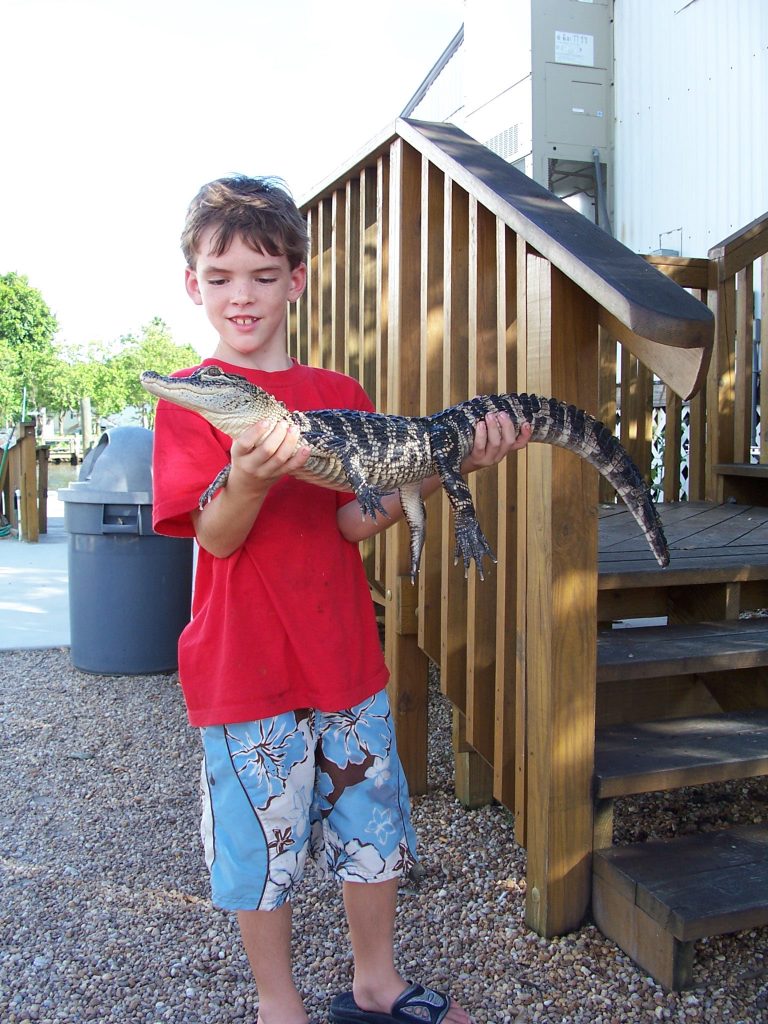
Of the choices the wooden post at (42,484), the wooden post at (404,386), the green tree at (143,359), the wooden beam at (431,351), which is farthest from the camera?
the green tree at (143,359)

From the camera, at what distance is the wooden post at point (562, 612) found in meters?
2.24

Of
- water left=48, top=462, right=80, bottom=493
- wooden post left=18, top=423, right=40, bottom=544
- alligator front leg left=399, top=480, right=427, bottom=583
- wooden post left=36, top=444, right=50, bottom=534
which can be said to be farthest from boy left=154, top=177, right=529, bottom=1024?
water left=48, top=462, right=80, bottom=493

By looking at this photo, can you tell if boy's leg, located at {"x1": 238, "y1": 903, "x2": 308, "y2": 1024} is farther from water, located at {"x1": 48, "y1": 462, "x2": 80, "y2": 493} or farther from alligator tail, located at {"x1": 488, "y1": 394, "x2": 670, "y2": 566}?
water, located at {"x1": 48, "y1": 462, "x2": 80, "y2": 493}

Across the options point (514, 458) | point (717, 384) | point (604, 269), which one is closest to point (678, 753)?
point (514, 458)

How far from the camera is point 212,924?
247cm

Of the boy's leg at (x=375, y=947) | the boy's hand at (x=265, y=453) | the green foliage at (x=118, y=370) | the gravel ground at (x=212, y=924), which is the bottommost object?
the gravel ground at (x=212, y=924)

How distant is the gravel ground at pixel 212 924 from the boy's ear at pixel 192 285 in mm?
1723

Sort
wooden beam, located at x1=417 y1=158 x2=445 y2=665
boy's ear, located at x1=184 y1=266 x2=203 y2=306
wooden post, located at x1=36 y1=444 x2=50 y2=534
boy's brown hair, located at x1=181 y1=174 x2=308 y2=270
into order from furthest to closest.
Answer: wooden post, located at x1=36 y1=444 x2=50 y2=534, wooden beam, located at x1=417 y1=158 x2=445 y2=665, boy's ear, located at x1=184 y1=266 x2=203 y2=306, boy's brown hair, located at x1=181 y1=174 x2=308 y2=270

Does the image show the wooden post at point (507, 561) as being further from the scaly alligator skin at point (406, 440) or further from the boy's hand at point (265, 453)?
the boy's hand at point (265, 453)

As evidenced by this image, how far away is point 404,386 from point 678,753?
166cm

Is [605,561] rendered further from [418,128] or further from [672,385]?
[418,128]

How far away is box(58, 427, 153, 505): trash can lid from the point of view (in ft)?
16.6

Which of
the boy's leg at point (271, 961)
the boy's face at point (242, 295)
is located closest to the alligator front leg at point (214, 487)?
the boy's face at point (242, 295)

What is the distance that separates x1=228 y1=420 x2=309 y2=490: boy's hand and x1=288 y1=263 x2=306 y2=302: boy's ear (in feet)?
1.47
